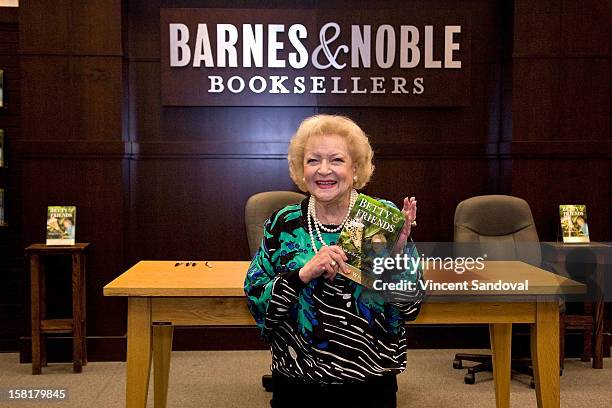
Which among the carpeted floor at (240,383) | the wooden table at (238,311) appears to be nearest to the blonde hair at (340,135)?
the wooden table at (238,311)

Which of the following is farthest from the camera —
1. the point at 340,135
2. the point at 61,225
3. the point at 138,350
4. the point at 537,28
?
the point at 537,28

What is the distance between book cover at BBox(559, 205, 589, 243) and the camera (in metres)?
4.66

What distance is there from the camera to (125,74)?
16.0ft

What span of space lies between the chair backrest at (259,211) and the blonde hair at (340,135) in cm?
185

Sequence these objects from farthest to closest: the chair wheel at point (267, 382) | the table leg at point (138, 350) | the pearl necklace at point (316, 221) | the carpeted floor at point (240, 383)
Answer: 1. the chair wheel at point (267, 382)
2. the carpeted floor at point (240, 383)
3. the table leg at point (138, 350)
4. the pearl necklace at point (316, 221)

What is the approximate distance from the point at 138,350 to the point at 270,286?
1232 mm

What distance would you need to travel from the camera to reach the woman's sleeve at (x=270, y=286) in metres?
1.81

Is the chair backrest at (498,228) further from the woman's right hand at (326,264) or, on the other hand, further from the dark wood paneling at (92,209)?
the woman's right hand at (326,264)

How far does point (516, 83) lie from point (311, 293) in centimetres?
355

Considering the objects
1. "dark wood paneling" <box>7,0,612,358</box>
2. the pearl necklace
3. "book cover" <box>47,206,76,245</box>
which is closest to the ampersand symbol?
"dark wood paneling" <box>7,0,612,358</box>

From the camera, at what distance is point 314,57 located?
194 inches

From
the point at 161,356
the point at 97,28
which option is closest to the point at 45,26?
the point at 97,28

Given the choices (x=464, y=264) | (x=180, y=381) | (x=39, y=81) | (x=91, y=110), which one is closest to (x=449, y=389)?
(x=464, y=264)

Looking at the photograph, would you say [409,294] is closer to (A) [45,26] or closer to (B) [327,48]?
(B) [327,48]
